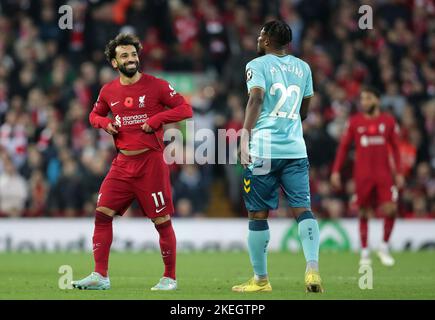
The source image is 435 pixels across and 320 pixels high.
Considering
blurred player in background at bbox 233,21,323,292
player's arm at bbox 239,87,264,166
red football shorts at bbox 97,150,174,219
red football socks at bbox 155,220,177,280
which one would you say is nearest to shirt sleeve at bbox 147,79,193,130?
red football shorts at bbox 97,150,174,219

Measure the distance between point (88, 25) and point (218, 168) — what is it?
453 centimetres

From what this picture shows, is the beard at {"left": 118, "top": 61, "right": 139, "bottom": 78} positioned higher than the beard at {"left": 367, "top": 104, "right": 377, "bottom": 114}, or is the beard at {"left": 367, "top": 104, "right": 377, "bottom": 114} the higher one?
the beard at {"left": 118, "top": 61, "right": 139, "bottom": 78}

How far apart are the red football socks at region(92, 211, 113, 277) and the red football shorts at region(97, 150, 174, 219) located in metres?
0.14

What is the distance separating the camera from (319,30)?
25.5 metres

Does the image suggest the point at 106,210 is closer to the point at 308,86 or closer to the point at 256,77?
the point at 256,77

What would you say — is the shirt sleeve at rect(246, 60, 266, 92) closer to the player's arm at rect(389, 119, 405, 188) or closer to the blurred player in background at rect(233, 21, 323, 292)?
the blurred player in background at rect(233, 21, 323, 292)

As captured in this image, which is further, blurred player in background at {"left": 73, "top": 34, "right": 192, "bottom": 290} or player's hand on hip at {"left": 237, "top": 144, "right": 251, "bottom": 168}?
blurred player in background at {"left": 73, "top": 34, "right": 192, "bottom": 290}

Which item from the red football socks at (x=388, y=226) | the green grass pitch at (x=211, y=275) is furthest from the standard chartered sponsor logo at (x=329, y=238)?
the red football socks at (x=388, y=226)

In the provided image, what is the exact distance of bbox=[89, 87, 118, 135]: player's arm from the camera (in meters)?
10.7

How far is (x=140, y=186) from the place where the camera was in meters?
10.8

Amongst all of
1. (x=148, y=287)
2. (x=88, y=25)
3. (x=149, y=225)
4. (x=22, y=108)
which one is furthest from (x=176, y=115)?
(x=88, y=25)

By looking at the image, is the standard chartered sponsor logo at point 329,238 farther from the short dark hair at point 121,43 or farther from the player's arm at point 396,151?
the short dark hair at point 121,43

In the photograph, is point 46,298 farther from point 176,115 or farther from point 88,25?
point 88,25

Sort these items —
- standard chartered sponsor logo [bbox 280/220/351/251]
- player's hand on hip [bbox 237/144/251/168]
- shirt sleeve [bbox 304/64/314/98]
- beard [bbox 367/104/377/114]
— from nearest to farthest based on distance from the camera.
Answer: player's hand on hip [bbox 237/144/251/168] < shirt sleeve [bbox 304/64/314/98] < beard [bbox 367/104/377/114] < standard chartered sponsor logo [bbox 280/220/351/251]
